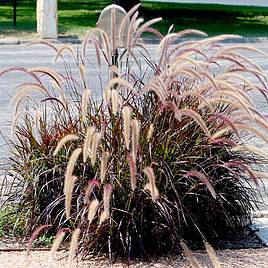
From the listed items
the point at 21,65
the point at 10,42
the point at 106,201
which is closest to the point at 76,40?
the point at 10,42

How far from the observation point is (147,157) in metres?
5.09

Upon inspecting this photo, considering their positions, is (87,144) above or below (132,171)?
above

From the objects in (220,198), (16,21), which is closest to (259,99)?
(220,198)

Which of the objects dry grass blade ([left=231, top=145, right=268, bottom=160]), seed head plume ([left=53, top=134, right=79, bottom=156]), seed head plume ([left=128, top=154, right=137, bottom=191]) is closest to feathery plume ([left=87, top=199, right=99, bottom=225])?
seed head plume ([left=128, top=154, right=137, bottom=191])

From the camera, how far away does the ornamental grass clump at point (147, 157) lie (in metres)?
4.97

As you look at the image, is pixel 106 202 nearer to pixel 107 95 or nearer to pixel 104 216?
pixel 104 216

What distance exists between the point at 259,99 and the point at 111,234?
695 cm

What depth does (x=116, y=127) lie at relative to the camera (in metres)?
5.13

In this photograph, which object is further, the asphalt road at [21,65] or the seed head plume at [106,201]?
the asphalt road at [21,65]

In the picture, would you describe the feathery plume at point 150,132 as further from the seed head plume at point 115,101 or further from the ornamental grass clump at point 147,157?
the seed head plume at point 115,101

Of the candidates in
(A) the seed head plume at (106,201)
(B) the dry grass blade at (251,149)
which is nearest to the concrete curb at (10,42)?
(B) the dry grass blade at (251,149)

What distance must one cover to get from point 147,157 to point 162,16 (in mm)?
20891

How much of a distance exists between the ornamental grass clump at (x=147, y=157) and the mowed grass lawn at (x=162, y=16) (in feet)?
49.3

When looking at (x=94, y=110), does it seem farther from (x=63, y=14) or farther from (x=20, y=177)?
(x=63, y=14)
